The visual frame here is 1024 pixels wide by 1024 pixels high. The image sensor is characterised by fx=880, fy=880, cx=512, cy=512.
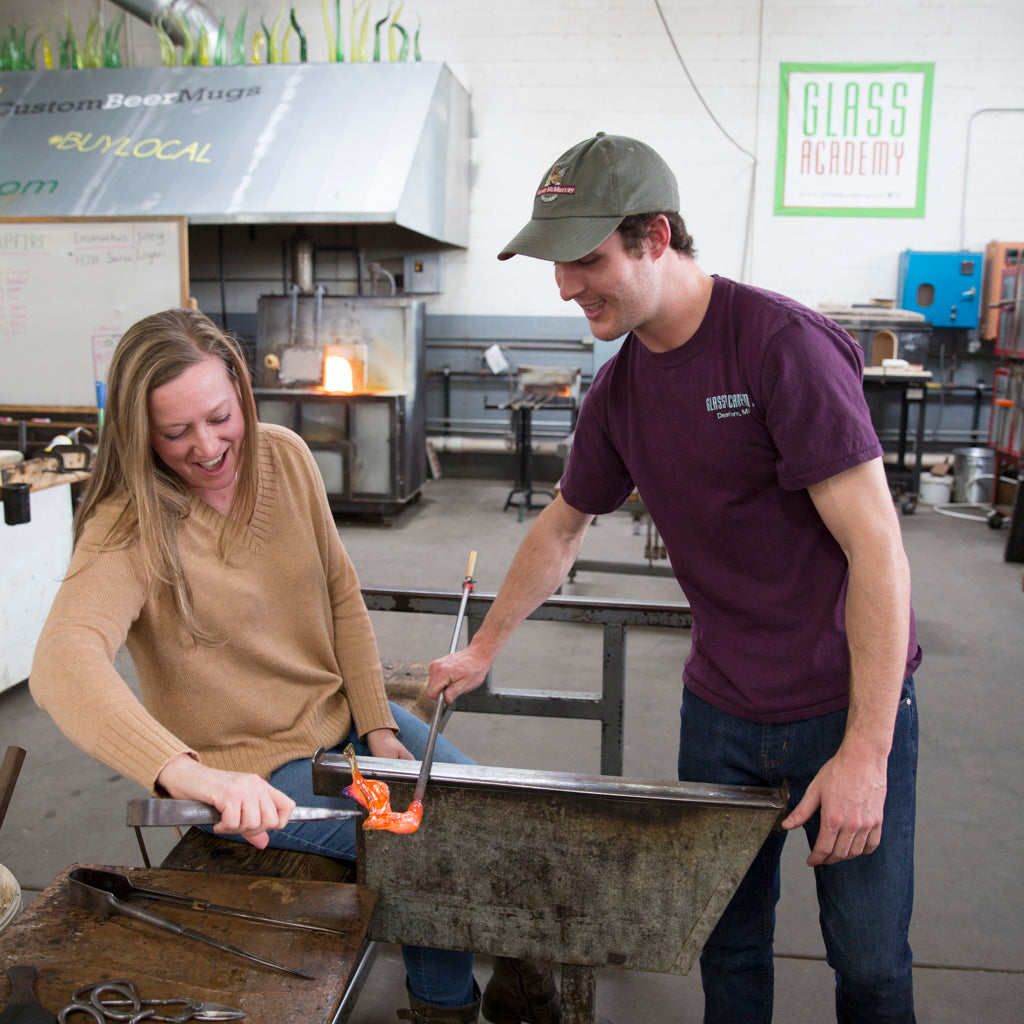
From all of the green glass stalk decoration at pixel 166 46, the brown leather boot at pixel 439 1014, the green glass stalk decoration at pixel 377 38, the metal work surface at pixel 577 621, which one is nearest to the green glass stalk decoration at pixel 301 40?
the green glass stalk decoration at pixel 377 38

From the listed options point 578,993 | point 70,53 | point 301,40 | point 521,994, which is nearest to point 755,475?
point 578,993

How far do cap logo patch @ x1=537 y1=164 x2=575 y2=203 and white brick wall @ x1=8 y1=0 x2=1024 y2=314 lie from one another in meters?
5.38

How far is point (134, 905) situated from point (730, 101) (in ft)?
21.0

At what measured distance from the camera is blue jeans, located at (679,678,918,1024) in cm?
110

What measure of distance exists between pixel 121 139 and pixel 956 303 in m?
5.65

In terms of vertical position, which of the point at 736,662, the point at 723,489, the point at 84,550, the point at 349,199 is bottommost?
the point at 736,662

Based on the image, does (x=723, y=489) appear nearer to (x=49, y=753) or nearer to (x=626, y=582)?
(x=49, y=753)

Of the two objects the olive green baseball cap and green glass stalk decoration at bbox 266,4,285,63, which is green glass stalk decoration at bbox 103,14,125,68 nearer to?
green glass stalk decoration at bbox 266,4,285,63

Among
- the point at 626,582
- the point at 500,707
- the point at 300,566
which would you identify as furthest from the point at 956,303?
the point at 300,566

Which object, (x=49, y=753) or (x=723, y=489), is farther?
(x=49, y=753)

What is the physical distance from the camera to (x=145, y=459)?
46.5 inches

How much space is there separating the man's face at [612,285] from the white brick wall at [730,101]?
17.8 feet

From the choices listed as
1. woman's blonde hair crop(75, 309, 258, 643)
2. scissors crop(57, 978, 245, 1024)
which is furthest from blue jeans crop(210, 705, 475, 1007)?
scissors crop(57, 978, 245, 1024)

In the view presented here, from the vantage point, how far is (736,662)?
1173 millimetres
